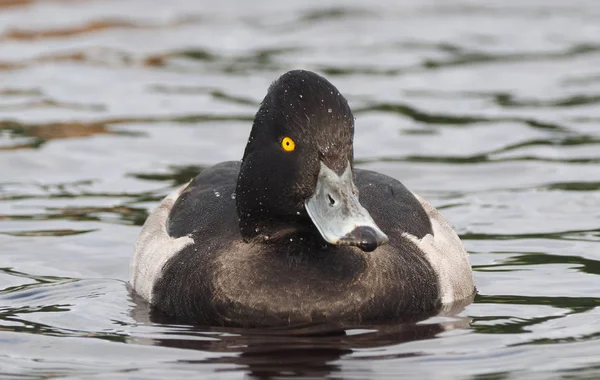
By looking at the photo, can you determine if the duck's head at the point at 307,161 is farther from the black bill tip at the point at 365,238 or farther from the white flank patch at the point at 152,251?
the white flank patch at the point at 152,251

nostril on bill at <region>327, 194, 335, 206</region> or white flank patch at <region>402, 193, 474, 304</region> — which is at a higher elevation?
nostril on bill at <region>327, 194, 335, 206</region>

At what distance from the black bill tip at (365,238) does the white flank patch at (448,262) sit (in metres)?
1.22

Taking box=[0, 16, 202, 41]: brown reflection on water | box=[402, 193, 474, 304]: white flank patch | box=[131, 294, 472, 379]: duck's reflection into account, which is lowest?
box=[131, 294, 472, 379]: duck's reflection

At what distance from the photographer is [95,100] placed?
15.3 meters

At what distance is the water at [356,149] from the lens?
283 inches

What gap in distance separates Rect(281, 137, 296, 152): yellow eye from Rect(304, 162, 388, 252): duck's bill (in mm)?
198

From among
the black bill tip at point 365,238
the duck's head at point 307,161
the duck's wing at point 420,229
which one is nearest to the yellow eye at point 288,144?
the duck's head at point 307,161

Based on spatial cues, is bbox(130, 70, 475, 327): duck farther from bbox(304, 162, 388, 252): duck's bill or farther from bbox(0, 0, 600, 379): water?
bbox(0, 0, 600, 379): water

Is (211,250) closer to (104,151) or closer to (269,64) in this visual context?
(104,151)

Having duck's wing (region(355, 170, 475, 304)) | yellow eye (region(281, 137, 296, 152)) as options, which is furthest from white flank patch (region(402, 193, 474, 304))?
yellow eye (region(281, 137, 296, 152))

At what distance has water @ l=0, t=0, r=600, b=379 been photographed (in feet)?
23.6

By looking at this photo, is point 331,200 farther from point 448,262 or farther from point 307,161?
point 448,262

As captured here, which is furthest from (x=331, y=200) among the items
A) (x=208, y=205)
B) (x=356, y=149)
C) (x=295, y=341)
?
(x=356, y=149)

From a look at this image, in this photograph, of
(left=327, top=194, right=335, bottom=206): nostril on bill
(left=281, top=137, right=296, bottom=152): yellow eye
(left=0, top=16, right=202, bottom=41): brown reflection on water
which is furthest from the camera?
(left=0, top=16, right=202, bottom=41): brown reflection on water
